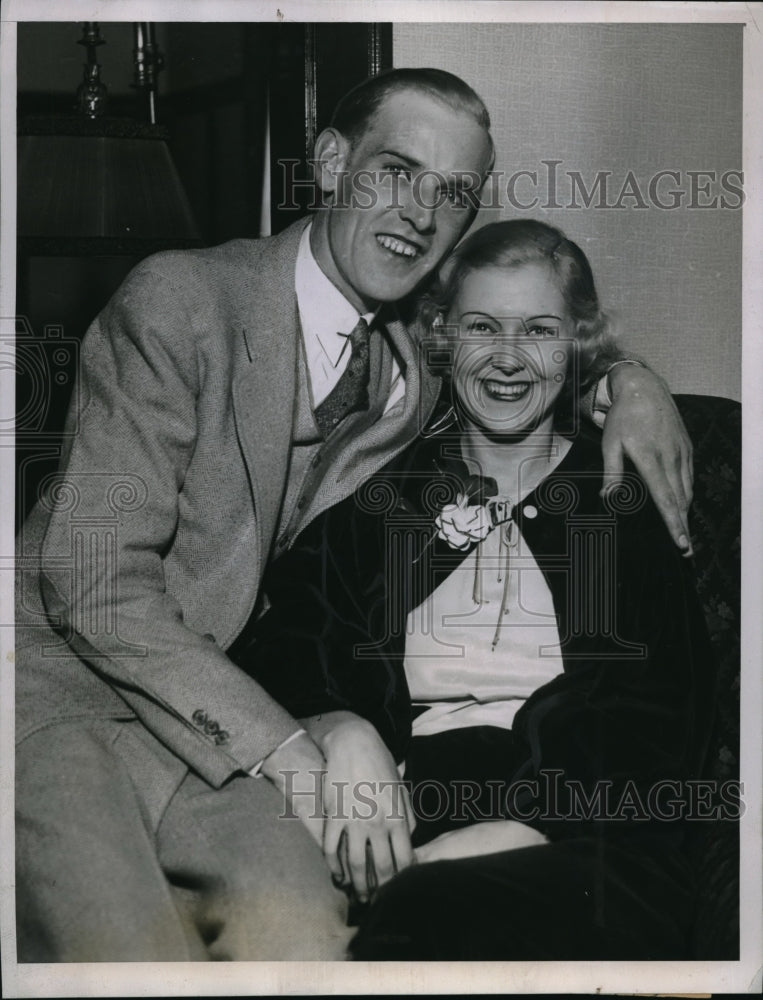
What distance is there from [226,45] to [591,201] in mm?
868

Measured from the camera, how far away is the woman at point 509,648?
246 centimetres

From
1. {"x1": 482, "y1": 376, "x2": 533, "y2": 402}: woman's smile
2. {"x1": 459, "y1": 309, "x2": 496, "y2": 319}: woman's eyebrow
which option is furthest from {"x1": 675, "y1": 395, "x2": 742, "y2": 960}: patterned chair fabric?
{"x1": 459, "y1": 309, "x2": 496, "y2": 319}: woman's eyebrow

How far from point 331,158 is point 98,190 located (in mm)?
512

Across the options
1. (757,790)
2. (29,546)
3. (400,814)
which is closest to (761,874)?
(757,790)

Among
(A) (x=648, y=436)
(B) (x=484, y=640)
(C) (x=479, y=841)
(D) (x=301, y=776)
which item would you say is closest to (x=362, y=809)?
(D) (x=301, y=776)

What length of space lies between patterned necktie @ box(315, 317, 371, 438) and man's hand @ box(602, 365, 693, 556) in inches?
21.2

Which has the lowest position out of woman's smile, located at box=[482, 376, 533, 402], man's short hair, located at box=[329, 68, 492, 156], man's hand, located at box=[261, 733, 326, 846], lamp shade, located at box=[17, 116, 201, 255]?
man's hand, located at box=[261, 733, 326, 846]

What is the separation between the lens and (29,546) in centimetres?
250

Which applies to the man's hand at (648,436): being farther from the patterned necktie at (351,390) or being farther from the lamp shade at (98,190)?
the lamp shade at (98,190)

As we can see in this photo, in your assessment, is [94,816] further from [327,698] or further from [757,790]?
[757,790]

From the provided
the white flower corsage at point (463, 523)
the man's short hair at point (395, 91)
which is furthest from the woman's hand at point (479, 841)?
the man's short hair at point (395, 91)

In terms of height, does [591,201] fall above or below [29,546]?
above

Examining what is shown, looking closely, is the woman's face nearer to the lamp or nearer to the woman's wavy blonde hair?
the woman's wavy blonde hair

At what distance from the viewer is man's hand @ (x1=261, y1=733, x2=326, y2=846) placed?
2.39m
